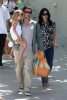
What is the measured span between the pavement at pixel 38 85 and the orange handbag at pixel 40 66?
0.44 metres

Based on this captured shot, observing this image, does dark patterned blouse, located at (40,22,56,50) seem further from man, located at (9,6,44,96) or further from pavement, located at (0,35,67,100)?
pavement, located at (0,35,67,100)

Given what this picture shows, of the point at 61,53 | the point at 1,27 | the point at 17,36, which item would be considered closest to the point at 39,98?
the point at 17,36

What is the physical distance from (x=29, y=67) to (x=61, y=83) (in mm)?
1508

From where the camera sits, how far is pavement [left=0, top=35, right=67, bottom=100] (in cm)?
762

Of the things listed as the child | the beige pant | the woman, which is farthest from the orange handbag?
the woman

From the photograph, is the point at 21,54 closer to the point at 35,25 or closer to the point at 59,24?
the point at 35,25

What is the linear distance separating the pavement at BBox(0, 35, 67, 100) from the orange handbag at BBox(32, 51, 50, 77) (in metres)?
0.44

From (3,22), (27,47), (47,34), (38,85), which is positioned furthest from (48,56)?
(3,22)

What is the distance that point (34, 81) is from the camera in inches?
354

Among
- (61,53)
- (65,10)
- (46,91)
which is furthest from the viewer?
(65,10)

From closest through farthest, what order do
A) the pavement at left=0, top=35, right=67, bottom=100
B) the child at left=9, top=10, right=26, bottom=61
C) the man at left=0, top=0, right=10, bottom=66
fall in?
the child at left=9, top=10, right=26, bottom=61, the pavement at left=0, top=35, right=67, bottom=100, the man at left=0, top=0, right=10, bottom=66

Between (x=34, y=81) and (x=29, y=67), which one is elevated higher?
(x=29, y=67)

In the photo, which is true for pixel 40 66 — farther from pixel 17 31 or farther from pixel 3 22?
pixel 3 22

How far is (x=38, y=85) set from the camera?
8.59 m
